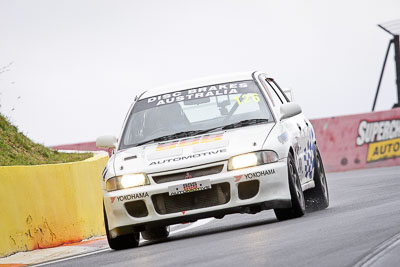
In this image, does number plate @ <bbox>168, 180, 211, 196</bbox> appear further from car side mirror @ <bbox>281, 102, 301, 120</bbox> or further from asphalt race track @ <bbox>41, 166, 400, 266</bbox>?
A: car side mirror @ <bbox>281, 102, 301, 120</bbox>

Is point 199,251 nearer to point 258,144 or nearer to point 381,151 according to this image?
point 258,144

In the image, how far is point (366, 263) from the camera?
23.3 feet

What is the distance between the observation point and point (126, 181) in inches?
419

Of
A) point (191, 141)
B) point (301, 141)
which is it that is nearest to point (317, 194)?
point (301, 141)

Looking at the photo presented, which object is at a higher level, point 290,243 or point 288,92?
point 288,92

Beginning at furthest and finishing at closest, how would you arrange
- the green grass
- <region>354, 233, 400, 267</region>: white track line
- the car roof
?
the green grass, the car roof, <region>354, 233, 400, 267</region>: white track line

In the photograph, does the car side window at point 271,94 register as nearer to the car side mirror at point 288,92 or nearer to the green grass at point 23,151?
the car side mirror at point 288,92

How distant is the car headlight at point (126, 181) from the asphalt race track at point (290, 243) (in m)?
0.62

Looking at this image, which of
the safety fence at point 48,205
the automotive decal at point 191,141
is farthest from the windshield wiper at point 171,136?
the safety fence at point 48,205

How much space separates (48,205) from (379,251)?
239 inches

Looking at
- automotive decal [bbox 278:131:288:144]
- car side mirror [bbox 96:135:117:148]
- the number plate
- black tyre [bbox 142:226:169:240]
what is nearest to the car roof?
car side mirror [bbox 96:135:117:148]

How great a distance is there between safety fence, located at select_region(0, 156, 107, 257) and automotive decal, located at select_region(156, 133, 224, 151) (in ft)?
6.30

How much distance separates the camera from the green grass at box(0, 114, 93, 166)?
1694cm

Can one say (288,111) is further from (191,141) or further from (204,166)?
(204,166)
